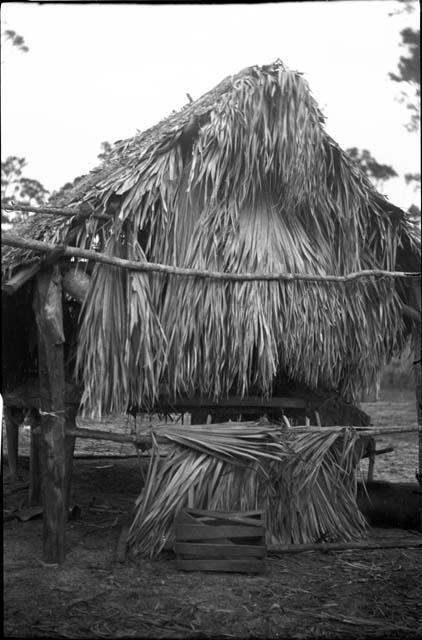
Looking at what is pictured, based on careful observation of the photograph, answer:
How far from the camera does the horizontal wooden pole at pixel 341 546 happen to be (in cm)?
517

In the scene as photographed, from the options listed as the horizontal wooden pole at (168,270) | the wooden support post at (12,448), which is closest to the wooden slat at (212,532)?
the horizontal wooden pole at (168,270)

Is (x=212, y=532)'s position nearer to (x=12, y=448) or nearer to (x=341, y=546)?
(x=341, y=546)

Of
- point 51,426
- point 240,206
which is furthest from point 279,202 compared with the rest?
point 51,426

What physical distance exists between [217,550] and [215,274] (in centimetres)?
183

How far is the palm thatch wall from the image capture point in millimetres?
4961

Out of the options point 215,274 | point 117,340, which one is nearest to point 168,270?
point 215,274

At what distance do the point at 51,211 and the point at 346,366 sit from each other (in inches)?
107

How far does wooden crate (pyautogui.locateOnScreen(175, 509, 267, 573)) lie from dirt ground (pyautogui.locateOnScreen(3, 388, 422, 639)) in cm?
6

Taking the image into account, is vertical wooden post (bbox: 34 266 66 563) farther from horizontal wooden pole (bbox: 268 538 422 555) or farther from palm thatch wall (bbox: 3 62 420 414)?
horizontal wooden pole (bbox: 268 538 422 555)

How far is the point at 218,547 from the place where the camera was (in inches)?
185

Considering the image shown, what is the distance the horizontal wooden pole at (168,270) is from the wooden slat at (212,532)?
1673 mm

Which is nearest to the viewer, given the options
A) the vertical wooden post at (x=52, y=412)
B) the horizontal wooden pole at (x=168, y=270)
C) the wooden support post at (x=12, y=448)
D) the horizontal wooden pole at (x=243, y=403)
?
the horizontal wooden pole at (x=168, y=270)

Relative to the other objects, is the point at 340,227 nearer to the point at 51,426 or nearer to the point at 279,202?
the point at 279,202

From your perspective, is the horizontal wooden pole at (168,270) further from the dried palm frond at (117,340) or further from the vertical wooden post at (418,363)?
the vertical wooden post at (418,363)
